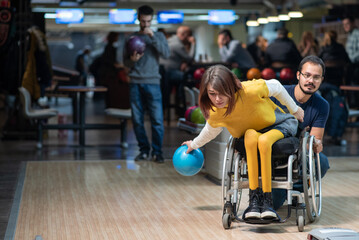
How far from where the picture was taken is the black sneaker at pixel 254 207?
13.2ft

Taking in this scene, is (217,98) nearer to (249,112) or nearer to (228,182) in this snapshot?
(249,112)

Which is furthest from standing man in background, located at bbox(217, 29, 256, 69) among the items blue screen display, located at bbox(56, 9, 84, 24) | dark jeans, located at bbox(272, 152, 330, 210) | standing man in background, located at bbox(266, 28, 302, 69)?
blue screen display, located at bbox(56, 9, 84, 24)

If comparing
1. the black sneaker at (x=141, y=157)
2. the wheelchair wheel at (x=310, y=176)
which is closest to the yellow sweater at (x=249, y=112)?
the wheelchair wheel at (x=310, y=176)

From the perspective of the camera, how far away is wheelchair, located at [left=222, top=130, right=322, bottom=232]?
4.10 metres

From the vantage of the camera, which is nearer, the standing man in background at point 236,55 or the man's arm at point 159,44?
the man's arm at point 159,44

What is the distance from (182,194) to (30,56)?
13.6 ft

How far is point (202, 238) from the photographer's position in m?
4.01

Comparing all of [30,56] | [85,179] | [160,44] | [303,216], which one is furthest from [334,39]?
[303,216]

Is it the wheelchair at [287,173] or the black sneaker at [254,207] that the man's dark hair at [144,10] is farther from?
the black sneaker at [254,207]

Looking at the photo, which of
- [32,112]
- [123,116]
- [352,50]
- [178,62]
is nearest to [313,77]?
[123,116]

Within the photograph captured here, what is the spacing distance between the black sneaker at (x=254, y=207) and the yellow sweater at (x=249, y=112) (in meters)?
0.40

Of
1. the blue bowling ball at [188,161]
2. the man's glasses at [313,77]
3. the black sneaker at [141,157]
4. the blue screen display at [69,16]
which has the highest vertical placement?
the blue screen display at [69,16]

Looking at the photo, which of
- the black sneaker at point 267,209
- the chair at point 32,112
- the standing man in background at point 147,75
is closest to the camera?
the black sneaker at point 267,209

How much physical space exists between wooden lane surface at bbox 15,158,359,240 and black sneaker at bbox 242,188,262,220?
0.43ft
